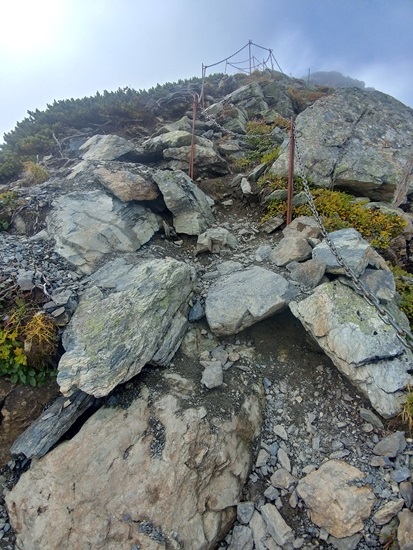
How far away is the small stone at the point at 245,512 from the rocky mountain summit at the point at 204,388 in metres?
0.03

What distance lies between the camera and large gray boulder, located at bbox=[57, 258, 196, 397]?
4.40m

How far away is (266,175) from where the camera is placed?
9062 mm

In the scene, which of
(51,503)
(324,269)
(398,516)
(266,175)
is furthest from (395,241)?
(51,503)

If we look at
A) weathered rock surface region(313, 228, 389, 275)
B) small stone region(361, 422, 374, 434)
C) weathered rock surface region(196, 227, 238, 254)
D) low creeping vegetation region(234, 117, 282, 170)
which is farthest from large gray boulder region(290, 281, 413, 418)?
low creeping vegetation region(234, 117, 282, 170)

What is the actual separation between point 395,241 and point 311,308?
12.7 feet

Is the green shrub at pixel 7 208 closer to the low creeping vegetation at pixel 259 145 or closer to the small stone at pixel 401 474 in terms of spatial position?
the low creeping vegetation at pixel 259 145

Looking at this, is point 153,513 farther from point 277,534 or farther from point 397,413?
point 397,413

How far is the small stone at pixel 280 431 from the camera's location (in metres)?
4.66

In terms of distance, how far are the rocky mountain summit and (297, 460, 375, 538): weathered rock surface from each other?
17 mm

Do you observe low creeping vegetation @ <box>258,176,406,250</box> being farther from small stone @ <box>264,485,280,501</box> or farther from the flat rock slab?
small stone @ <box>264,485,280,501</box>

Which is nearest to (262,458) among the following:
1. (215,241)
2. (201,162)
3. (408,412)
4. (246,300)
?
(408,412)

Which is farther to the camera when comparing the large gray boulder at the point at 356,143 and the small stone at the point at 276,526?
the large gray boulder at the point at 356,143

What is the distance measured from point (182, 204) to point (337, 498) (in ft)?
21.1

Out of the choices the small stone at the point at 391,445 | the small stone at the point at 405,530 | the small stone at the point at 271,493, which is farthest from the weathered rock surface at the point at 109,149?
the small stone at the point at 405,530
